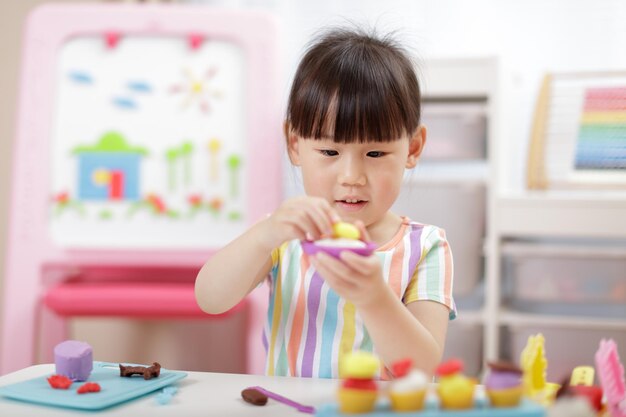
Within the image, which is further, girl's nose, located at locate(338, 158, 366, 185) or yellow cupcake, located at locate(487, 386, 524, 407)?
girl's nose, located at locate(338, 158, 366, 185)

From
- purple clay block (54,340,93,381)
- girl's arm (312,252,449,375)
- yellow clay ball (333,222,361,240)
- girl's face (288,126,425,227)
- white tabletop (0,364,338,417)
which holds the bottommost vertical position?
white tabletop (0,364,338,417)

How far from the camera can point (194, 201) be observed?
5.87 ft

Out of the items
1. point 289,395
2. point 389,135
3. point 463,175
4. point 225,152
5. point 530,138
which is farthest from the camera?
point 463,175

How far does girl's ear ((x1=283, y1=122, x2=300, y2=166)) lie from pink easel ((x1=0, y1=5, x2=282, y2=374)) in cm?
83

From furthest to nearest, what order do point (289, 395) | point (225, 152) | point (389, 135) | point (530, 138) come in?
point (530, 138) → point (225, 152) → point (389, 135) → point (289, 395)

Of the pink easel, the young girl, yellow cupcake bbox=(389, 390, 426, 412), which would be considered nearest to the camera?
yellow cupcake bbox=(389, 390, 426, 412)

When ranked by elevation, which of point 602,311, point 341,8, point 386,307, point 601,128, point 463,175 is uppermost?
point 341,8

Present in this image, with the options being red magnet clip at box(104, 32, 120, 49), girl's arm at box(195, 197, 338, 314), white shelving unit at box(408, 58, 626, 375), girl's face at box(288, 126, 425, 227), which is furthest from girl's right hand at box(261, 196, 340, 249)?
red magnet clip at box(104, 32, 120, 49)

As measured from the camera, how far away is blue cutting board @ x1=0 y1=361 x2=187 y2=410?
558mm

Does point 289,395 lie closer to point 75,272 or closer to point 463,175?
point 75,272

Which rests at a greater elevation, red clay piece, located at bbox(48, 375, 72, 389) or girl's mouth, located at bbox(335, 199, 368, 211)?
girl's mouth, located at bbox(335, 199, 368, 211)

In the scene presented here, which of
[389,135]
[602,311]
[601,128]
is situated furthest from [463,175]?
[389,135]

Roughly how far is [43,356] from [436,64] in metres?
1.14

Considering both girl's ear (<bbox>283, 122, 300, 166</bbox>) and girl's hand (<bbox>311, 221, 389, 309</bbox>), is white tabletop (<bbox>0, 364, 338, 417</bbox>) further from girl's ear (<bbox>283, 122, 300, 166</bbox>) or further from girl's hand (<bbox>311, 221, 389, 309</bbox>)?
girl's ear (<bbox>283, 122, 300, 166</bbox>)
